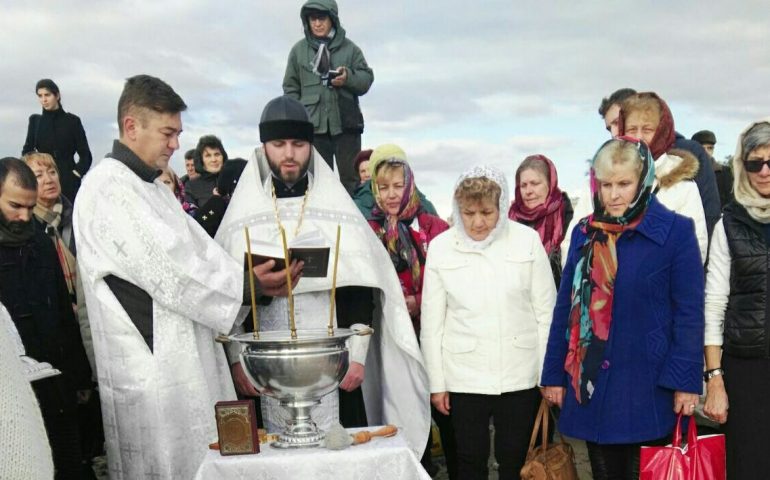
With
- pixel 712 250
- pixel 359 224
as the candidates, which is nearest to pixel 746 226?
pixel 712 250

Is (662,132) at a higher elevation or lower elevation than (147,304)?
higher

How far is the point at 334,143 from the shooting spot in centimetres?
795

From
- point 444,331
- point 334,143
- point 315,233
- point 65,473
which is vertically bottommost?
point 65,473

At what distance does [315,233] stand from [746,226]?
1.81 meters

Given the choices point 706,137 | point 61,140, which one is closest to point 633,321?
point 706,137

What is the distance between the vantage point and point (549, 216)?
525 centimetres

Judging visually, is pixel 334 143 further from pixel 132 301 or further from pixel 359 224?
pixel 132 301

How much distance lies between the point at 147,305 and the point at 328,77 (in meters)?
4.46

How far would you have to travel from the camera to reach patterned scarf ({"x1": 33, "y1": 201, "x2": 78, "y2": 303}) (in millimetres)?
4823

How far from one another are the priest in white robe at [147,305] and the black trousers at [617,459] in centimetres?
160

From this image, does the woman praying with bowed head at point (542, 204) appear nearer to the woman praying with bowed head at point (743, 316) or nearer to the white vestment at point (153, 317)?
the woman praying with bowed head at point (743, 316)

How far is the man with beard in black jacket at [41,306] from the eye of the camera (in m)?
4.13

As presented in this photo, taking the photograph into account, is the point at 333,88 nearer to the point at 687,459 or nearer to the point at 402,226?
the point at 402,226

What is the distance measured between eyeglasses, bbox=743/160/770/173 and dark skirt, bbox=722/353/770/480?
780 mm
